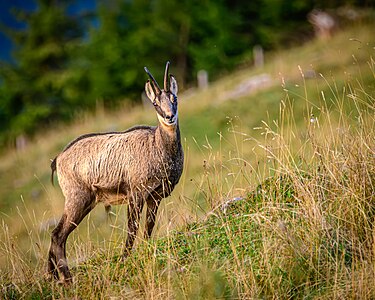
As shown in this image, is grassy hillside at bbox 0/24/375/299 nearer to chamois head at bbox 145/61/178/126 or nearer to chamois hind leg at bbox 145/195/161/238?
chamois hind leg at bbox 145/195/161/238

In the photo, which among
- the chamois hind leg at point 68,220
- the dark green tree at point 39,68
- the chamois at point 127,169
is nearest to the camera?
the chamois at point 127,169

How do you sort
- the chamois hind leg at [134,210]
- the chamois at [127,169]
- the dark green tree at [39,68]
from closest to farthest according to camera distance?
the chamois hind leg at [134,210] → the chamois at [127,169] → the dark green tree at [39,68]

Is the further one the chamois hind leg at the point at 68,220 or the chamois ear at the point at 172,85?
the chamois ear at the point at 172,85

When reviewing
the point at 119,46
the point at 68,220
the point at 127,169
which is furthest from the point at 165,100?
the point at 119,46

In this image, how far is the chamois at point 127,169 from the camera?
7.18 m

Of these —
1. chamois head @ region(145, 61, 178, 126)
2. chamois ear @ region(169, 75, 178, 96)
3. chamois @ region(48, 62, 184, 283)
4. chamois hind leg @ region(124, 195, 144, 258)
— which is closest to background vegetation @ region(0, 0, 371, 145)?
chamois @ region(48, 62, 184, 283)

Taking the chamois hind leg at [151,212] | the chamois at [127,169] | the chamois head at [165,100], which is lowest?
the chamois hind leg at [151,212]

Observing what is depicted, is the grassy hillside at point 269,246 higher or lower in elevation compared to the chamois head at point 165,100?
lower

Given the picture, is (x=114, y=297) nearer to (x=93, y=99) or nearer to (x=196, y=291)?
(x=196, y=291)

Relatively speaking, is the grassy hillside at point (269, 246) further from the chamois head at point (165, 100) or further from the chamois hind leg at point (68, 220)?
the chamois head at point (165, 100)

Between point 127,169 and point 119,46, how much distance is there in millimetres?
26675

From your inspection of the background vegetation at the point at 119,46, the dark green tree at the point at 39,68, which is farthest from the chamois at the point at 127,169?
the dark green tree at the point at 39,68

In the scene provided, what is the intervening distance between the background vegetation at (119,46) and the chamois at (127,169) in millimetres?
23574

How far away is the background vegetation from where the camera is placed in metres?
32.6
